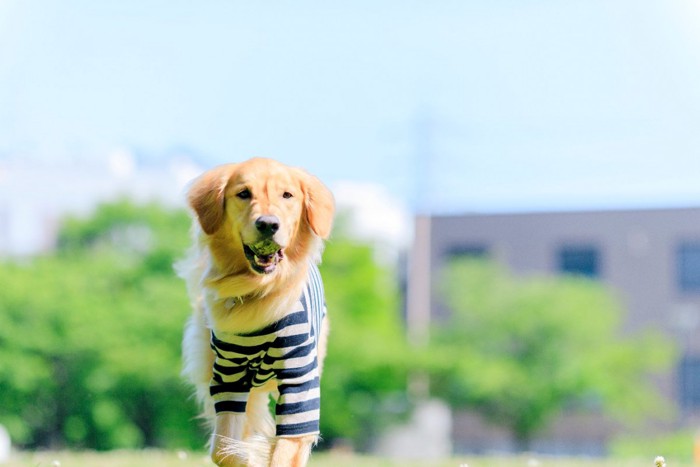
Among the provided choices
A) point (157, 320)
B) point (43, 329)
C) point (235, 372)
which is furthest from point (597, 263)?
point (235, 372)

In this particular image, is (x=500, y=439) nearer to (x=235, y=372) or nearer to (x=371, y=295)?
(x=371, y=295)

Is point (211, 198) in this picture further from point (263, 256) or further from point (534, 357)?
point (534, 357)

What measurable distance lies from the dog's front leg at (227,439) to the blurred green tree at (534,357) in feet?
82.8

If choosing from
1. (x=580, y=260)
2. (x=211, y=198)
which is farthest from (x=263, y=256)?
(x=580, y=260)

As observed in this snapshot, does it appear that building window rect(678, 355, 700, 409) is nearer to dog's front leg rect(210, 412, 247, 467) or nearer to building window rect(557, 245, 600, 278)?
building window rect(557, 245, 600, 278)

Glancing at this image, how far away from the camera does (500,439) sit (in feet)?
117

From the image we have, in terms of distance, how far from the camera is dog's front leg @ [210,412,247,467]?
4047 millimetres

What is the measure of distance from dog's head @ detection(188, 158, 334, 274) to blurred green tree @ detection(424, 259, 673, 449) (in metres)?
25.5

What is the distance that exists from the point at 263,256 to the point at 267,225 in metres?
0.19

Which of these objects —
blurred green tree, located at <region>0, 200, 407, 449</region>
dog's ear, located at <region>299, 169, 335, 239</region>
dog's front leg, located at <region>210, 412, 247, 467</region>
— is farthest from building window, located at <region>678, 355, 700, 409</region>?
dog's ear, located at <region>299, 169, 335, 239</region>

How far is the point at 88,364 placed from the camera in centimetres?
2484

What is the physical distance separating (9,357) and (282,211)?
21.7 m

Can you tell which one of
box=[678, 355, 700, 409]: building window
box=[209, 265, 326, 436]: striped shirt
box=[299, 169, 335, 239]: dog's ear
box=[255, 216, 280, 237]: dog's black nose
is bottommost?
box=[678, 355, 700, 409]: building window

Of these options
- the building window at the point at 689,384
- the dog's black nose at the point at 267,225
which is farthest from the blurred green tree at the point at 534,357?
the dog's black nose at the point at 267,225
